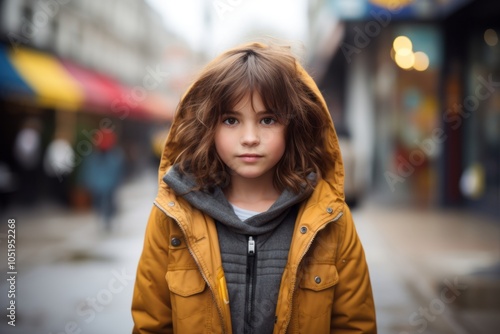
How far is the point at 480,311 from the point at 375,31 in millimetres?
11546

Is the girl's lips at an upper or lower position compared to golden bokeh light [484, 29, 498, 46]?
lower

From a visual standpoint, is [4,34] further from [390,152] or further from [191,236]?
[191,236]

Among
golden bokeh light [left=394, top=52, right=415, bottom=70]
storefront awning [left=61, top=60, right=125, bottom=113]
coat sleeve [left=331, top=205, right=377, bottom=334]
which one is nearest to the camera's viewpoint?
coat sleeve [left=331, top=205, right=377, bottom=334]

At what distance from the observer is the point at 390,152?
698 inches

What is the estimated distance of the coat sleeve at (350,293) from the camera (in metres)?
2.18

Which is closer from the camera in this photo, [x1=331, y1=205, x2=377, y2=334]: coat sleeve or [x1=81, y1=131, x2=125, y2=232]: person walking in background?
[x1=331, y1=205, x2=377, y2=334]: coat sleeve

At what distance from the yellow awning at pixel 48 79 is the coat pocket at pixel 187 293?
1433cm

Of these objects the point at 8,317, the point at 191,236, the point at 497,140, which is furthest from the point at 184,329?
the point at 497,140

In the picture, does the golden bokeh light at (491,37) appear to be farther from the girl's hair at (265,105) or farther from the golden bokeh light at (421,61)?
the girl's hair at (265,105)

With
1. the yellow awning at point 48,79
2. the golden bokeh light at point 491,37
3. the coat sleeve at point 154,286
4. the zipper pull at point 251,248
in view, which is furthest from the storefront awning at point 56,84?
the zipper pull at point 251,248

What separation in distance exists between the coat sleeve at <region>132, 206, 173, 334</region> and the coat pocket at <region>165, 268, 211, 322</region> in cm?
9

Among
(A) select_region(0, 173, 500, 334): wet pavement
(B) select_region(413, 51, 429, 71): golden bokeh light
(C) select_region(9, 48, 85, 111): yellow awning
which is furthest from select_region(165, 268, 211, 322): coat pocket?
(B) select_region(413, 51, 429, 71): golden bokeh light

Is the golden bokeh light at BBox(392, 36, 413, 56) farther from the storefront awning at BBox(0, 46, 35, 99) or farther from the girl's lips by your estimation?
the girl's lips

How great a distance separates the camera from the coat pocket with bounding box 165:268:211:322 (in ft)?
6.84
